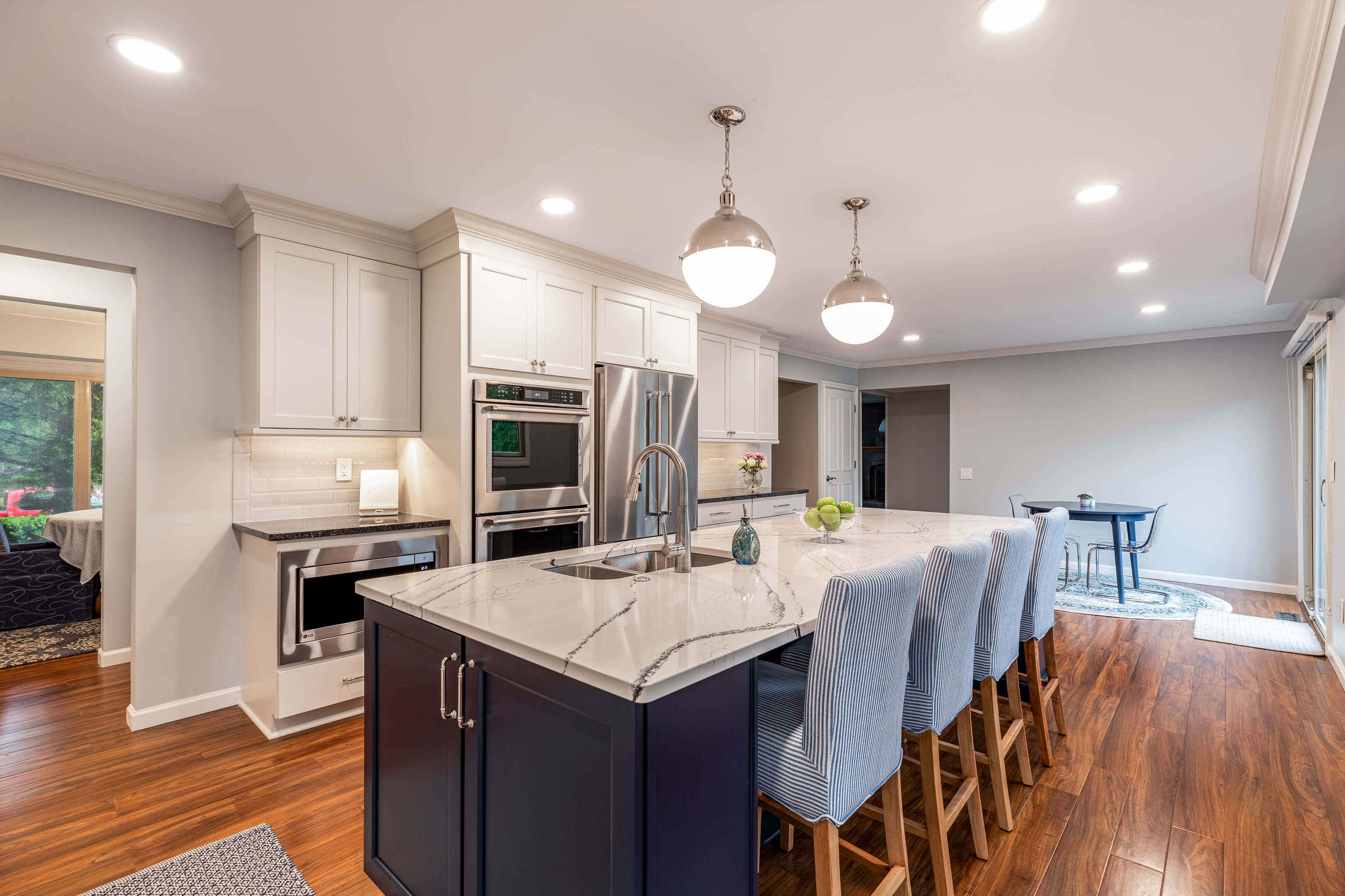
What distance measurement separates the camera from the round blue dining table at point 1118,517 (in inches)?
212

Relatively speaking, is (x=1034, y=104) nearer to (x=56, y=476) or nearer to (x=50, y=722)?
(x=50, y=722)

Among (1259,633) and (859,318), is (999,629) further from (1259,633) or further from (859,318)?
(1259,633)

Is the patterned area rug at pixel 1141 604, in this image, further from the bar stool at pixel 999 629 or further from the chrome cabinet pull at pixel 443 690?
the chrome cabinet pull at pixel 443 690

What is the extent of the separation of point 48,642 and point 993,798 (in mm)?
5609

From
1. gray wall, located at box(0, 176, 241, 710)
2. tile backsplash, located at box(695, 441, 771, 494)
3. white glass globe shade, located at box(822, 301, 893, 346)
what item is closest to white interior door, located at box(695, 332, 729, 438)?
tile backsplash, located at box(695, 441, 771, 494)

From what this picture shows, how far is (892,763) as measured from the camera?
5.21 feet

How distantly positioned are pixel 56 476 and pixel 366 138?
19.0ft

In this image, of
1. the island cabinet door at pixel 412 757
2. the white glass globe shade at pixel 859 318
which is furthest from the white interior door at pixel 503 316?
the island cabinet door at pixel 412 757

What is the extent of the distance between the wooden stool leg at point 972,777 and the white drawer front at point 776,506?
3.21 metres

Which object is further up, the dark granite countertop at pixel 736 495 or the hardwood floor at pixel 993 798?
the dark granite countertop at pixel 736 495

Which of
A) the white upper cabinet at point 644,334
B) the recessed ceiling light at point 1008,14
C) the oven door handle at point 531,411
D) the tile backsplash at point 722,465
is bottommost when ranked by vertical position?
the tile backsplash at point 722,465

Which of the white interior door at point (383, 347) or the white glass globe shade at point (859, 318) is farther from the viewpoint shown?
the white interior door at point (383, 347)

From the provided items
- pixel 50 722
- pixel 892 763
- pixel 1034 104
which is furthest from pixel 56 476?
pixel 1034 104

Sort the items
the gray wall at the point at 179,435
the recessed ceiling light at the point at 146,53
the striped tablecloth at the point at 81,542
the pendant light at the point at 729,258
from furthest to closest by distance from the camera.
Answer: the striped tablecloth at the point at 81,542 → the gray wall at the point at 179,435 → the pendant light at the point at 729,258 → the recessed ceiling light at the point at 146,53
